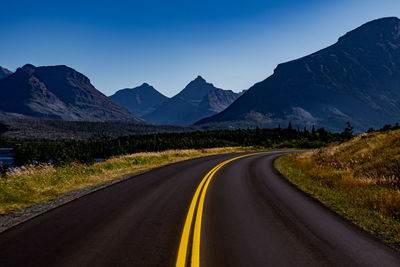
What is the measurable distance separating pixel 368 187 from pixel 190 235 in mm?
8274

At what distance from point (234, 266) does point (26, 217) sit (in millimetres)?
5718

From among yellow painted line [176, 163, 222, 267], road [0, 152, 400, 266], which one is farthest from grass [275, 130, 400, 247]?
yellow painted line [176, 163, 222, 267]

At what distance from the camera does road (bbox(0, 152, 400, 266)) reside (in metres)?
4.73

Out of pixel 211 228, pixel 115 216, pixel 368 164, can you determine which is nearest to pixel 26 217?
pixel 115 216

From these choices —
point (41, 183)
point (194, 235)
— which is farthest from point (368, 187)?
point (41, 183)

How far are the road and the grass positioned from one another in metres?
0.63

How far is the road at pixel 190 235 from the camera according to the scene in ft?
15.5

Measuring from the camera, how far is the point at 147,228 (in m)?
6.28

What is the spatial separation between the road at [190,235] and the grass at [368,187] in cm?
63

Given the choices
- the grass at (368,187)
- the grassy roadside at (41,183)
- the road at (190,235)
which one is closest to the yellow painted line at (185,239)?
the road at (190,235)

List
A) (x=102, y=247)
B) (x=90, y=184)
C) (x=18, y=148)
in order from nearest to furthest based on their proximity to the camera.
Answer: (x=102, y=247) < (x=90, y=184) < (x=18, y=148)

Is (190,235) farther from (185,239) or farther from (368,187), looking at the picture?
(368,187)

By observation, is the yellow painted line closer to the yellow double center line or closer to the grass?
the yellow double center line

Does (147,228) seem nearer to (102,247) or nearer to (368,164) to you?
(102,247)
